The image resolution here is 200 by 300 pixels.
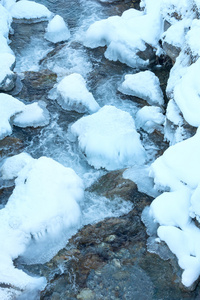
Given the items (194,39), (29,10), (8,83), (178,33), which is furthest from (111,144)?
(29,10)

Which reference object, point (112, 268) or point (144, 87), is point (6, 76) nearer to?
point (144, 87)

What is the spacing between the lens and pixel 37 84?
25.5 ft

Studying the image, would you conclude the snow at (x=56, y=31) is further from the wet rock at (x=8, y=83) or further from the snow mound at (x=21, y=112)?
the snow mound at (x=21, y=112)

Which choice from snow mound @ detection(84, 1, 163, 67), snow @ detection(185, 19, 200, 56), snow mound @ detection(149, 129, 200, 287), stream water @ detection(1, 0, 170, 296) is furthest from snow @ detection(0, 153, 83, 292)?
snow mound @ detection(84, 1, 163, 67)

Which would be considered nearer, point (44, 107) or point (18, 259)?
point (18, 259)

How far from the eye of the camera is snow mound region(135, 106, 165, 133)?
655 cm

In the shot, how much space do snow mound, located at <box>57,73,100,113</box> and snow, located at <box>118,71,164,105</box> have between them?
0.95m

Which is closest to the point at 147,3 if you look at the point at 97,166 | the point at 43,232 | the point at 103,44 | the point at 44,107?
the point at 103,44

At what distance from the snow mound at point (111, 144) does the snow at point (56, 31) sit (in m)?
4.57

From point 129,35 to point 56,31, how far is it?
2.33 m

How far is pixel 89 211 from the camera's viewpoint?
4.85m

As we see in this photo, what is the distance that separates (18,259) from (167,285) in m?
1.87

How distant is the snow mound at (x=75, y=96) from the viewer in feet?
22.7

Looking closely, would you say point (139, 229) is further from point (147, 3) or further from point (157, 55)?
point (147, 3)
